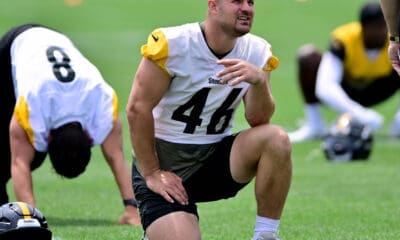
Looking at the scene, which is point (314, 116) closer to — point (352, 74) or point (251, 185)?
point (352, 74)

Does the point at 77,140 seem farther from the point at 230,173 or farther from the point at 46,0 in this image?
the point at 46,0

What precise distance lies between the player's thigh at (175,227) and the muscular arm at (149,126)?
0.35 ft

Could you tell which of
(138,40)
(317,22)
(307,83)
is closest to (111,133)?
(307,83)

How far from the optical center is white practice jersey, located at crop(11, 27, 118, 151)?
859 centimetres

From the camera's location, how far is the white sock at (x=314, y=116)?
50.8 feet

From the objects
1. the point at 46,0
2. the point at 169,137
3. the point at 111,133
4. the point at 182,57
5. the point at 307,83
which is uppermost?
the point at 182,57

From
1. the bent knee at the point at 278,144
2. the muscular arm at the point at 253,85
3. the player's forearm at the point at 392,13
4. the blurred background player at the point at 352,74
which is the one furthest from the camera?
the blurred background player at the point at 352,74

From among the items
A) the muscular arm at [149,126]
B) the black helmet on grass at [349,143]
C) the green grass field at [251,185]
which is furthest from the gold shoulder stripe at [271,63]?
the black helmet on grass at [349,143]

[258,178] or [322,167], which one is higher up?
[258,178]

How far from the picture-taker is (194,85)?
7066mm

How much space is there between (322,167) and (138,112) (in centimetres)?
601

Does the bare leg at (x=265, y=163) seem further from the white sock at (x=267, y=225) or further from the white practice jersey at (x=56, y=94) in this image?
the white practice jersey at (x=56, y=94)

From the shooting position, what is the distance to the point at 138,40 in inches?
907

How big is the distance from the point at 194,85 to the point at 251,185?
466cm
